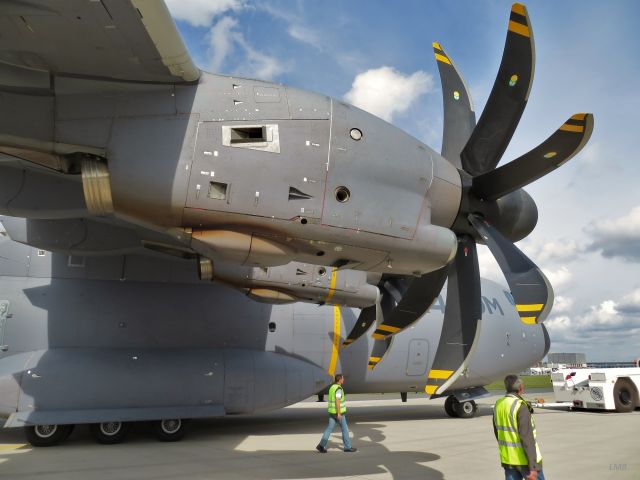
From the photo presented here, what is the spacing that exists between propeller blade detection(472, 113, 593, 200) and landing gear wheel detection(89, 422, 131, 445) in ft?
26.0

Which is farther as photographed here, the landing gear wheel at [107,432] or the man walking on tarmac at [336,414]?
the landing gear wheel at [107,432]

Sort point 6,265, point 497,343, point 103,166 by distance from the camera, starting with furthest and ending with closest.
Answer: point 497,343
point 6,265
point 103,166

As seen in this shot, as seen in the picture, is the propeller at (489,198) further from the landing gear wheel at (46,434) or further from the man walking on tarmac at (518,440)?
the landing gear wheel at (46,434)

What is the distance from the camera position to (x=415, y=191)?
221 inches

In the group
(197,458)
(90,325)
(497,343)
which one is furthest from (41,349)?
(497,343)

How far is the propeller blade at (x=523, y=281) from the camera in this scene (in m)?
5.16

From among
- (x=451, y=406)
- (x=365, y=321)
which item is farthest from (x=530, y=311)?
(x=451, y=406)

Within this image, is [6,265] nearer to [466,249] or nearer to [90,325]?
[90,325]

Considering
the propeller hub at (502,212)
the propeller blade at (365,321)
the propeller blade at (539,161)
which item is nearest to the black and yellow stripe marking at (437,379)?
the propeller hub at (502,212)

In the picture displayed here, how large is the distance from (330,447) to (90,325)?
17.4ft

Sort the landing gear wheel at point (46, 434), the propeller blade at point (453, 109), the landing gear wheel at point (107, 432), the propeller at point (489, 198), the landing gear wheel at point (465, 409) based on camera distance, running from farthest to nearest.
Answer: the landing gear wheel at point (465, 409) < the landing gear wheel at point (107, 432) < the landing gear wheel at point (46, 434) < the propeller blade at point (453, 109) < the propeller at point (489, 198)

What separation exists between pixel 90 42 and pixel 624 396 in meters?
18.3

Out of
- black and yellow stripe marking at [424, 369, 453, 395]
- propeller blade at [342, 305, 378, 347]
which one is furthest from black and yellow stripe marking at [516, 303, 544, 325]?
propeller blade at [342, 305, 378, 347]

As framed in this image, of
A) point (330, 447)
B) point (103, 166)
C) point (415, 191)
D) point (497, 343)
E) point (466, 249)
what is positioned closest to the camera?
point (103, 166)
